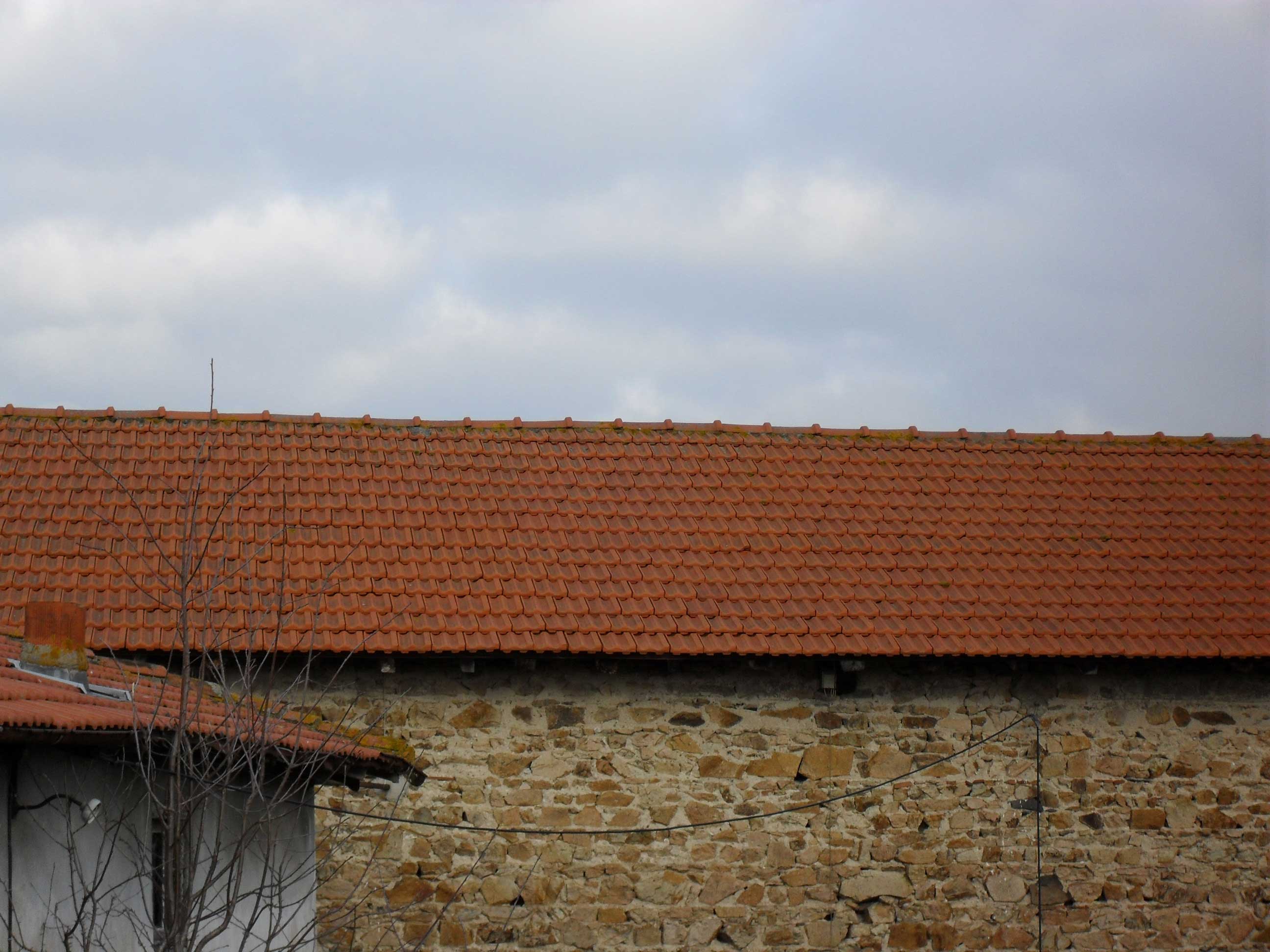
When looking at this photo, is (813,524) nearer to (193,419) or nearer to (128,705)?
(193,419)

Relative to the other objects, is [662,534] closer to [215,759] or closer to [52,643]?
[52,643]

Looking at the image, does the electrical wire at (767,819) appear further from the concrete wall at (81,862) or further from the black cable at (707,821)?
the concrete wall at (81,862)

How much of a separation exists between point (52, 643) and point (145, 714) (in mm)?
1076

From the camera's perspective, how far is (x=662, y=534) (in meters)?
10.1

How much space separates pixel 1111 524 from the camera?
10.7 m

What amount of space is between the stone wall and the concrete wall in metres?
3.48

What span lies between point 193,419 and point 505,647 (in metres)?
3.87

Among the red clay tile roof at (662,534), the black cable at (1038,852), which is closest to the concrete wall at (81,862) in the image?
the red clay tile roof at (662,534)

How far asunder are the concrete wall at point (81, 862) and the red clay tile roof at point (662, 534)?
3.35m

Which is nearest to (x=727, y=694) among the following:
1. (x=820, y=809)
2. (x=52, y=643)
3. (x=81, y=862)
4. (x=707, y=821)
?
(x=707, y=821)

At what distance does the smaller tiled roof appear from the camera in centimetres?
405

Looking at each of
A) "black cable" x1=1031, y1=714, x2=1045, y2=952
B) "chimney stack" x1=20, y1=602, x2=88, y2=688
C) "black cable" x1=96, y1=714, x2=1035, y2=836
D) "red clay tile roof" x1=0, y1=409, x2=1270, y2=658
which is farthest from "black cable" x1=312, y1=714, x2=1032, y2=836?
"chimney stack" x1=20, y1=602, x2=88, y2=688

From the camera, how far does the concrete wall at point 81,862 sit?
4.12 meters

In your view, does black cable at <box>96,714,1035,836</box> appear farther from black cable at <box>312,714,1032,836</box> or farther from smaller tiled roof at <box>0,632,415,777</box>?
smaller tiled roof at <box>0,632,415,777</box>
